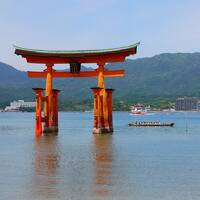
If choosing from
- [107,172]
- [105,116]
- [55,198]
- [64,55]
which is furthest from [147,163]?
[64,55]

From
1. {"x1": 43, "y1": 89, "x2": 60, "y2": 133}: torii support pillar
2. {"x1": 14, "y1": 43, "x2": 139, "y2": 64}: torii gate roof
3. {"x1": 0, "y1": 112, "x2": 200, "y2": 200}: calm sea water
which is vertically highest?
{"x1": 14, "y1": 43, "x2": 139, "y2": 64}: torii gate roof

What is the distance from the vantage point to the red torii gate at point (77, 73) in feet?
155

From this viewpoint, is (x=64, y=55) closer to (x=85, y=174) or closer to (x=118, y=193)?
(x=85, y=174)

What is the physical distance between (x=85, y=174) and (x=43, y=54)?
1127 inches

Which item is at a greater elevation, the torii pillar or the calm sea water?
the torii pillar

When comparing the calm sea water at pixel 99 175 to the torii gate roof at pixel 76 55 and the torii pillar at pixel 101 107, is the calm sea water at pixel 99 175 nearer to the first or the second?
the torii pillar at pixel 101 107

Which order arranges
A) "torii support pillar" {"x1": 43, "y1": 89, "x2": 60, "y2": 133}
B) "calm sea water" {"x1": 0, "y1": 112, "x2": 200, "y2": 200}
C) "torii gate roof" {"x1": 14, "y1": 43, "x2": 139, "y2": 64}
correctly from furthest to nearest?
"torii support pillar" {"x1": 43, "y1": 89, "x2": 60, "y2": 133} < "torii gate roof" {"x1": 14, "y1": 43, "x2": 139, "y2": 64} < "calm sea water" {"x1": 0, "y1": 112, "x2": 200, "y2": 200}

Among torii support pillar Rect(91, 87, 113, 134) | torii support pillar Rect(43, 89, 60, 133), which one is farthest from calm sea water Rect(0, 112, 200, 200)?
torii support pillar Rect(43, 89, 60, 133)

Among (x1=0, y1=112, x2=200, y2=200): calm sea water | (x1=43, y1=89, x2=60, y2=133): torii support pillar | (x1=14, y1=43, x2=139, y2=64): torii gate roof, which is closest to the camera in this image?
(x1=0, y1=112, x2=200, y2=200): calm sea water

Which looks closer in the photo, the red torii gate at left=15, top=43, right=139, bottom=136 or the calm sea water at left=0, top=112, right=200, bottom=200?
the calm sea water at left=0, top=112, right=200, bottom=200

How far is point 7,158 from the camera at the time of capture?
1132 inches

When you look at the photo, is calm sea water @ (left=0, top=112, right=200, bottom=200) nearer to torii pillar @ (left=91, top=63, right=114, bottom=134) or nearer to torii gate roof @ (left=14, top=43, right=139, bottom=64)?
torii pillar @ (left=91, top=63, right=114, bottom=134)

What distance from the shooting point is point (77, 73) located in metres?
50.2

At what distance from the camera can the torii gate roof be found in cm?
4657
